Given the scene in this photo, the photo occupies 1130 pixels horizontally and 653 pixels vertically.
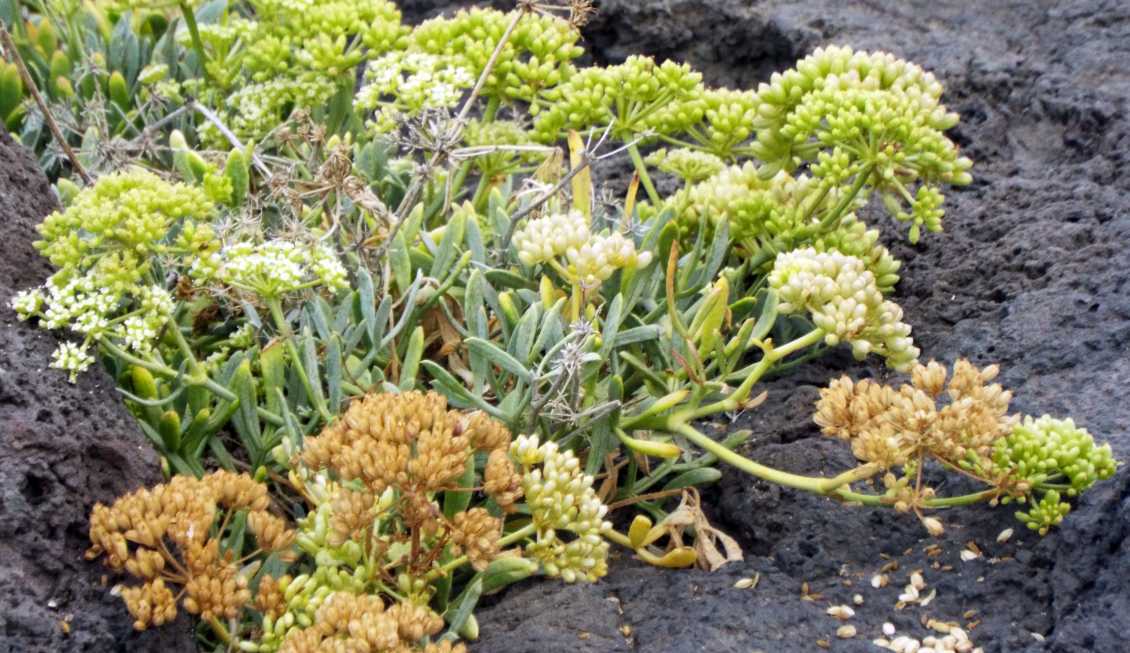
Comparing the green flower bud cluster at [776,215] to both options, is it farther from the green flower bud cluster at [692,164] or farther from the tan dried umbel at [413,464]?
the tan dried umbel at [413,464]

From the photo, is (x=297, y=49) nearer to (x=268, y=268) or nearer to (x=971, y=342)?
(x=268, y=268)

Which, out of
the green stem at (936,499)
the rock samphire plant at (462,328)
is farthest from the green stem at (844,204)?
the green stem at (936,499)

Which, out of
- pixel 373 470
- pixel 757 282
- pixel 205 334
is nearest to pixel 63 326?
pixel 205 334

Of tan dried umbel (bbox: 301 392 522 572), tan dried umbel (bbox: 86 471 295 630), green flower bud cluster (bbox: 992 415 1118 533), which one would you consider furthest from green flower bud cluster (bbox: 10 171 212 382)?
green flower bud cluster (bbox: 992 415 1118 533)

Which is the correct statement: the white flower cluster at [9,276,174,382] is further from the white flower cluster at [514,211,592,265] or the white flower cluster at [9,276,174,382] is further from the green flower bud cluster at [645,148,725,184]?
the green flower bud cluster at [645,148,725,184]

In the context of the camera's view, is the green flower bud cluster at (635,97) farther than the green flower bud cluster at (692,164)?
No

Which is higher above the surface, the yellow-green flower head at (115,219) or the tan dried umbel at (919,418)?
the yellow-green flower head at (115,219)
